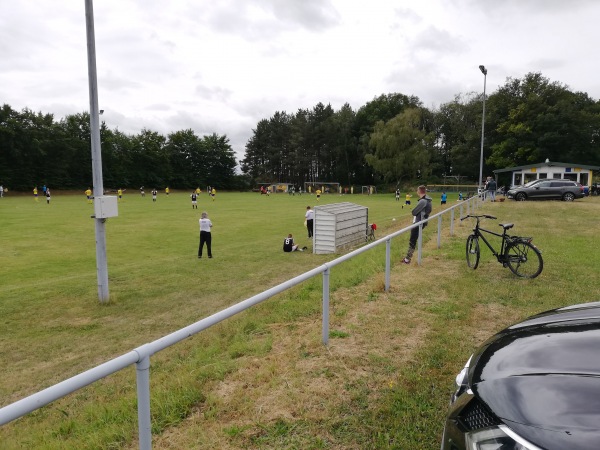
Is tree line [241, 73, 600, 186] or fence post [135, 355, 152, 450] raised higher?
tree line [241, 73, 600, 186]

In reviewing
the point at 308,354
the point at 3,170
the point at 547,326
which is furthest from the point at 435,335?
the point at 3,170

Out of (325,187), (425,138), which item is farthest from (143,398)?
(325,187)

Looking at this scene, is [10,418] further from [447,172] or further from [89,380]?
[447,172]

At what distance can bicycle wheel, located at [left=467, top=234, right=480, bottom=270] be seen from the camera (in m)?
8.62

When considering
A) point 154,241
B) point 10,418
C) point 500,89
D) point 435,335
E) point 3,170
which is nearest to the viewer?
point 10,418

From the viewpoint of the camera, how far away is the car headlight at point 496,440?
1.69 meters

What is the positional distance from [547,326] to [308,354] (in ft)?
8.31

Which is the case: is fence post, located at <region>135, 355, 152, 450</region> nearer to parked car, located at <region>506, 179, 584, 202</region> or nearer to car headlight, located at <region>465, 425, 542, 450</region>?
car headlight, located at <region>465, 425, 542, 450</region>

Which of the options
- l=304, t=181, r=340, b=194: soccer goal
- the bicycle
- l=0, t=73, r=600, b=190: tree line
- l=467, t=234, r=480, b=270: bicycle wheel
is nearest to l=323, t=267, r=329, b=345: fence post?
the bicycle

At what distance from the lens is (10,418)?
5.55ft

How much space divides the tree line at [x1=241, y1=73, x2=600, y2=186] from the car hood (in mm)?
60856

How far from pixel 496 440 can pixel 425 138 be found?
6669cm

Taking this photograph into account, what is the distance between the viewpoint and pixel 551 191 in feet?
92.3

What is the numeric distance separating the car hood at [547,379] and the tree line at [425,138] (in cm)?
6086
